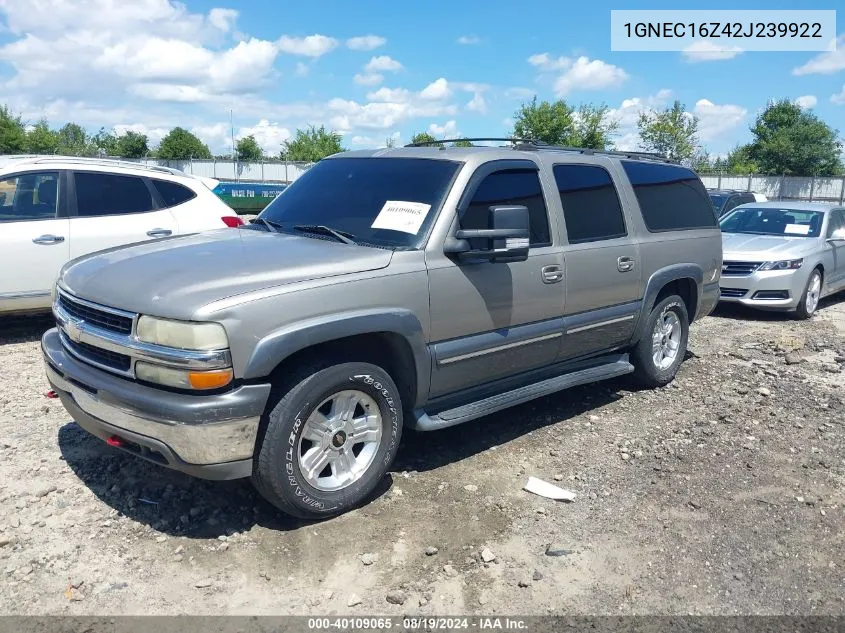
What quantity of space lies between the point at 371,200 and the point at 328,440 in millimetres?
1567

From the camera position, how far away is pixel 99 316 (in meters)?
3.60

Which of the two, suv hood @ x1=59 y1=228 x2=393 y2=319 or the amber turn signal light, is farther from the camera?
suv hood @ x1=59 y1=228 x2=393 y2=319

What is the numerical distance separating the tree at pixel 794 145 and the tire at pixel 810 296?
46985mm

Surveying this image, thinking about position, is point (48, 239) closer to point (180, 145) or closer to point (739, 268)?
point (739, 268)

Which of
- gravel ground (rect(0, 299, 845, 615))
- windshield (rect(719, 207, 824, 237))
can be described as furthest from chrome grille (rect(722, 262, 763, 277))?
gravel ground (rect(0, 299, 845, 615))

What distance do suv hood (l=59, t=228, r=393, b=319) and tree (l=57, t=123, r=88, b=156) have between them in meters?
51.9

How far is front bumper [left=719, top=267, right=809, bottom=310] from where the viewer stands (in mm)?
9469

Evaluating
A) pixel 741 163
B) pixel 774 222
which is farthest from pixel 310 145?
pixel 774 222

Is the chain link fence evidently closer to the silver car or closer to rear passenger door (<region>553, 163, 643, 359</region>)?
the silver car

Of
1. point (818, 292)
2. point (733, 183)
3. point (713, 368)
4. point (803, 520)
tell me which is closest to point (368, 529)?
point (803, 520)

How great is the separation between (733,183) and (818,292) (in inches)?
1315

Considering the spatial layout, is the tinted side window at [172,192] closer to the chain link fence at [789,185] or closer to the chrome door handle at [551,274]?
the chrome door handle at [551,274]

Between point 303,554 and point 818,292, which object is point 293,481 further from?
point 818,292

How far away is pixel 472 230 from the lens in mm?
4191
